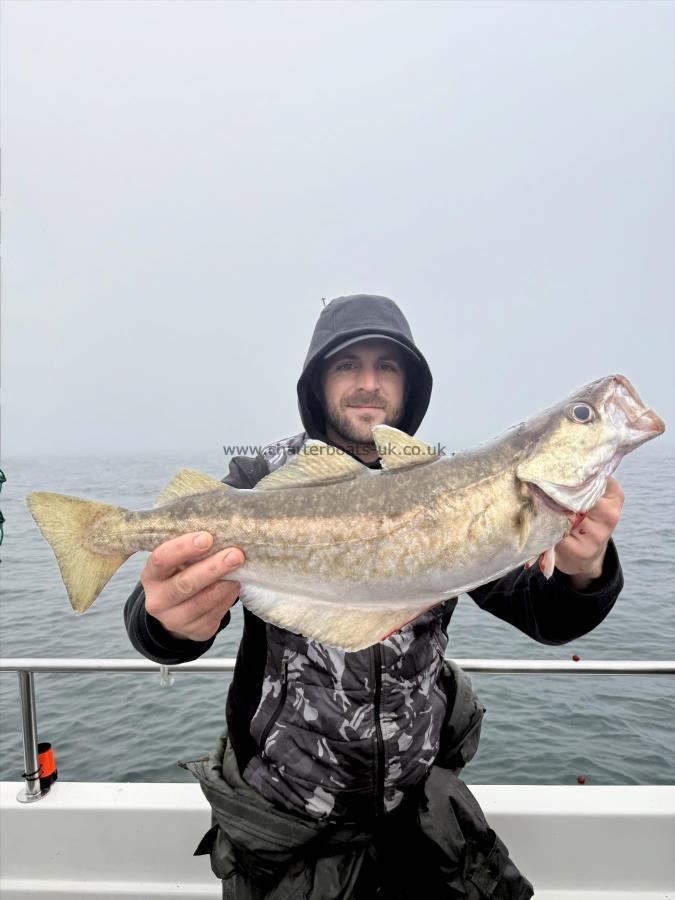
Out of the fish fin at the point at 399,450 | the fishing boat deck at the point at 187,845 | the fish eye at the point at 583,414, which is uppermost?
the fish eye at the point at 583,414

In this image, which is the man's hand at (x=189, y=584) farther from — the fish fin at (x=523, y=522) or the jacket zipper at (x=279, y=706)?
the fish fin at (x=523, y=522)

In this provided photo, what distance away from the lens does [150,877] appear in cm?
412

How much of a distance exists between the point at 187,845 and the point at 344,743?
2284mm

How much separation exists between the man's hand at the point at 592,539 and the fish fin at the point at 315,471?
1043 millimetres

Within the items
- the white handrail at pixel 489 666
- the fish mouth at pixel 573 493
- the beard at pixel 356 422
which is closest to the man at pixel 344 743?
the fish mouth at pixel 573 493

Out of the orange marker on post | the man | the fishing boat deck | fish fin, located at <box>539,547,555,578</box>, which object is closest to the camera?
fish fin, located at <box>539,547,555,578</box>

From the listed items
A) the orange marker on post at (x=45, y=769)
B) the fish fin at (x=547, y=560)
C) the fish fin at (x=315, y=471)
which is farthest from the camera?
the orange marker on post at (x=45, y=769)

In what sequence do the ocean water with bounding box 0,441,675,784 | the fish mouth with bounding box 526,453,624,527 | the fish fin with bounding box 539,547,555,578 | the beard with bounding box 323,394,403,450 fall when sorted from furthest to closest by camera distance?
the ocean water with bounding box 0,441,675,784
the beard with bounding box 323,394,403,450
the fish fin with bounding box 539,547,555,578
the fish mouth with bounding box 526,453,624,527

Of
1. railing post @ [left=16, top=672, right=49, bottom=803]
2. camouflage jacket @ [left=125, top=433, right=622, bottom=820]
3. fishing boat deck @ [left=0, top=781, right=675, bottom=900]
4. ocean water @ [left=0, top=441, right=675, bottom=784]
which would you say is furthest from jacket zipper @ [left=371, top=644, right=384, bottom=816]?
ocean water @ [left=0, top=441, right=675, bottom=784]

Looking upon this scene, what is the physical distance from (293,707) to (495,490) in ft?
4.97

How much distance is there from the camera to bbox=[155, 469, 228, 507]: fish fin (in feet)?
9.29

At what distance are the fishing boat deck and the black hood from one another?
3006 mm

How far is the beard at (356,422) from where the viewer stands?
3.77 metres

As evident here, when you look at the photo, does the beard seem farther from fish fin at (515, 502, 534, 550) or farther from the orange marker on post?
the orange marker on post
